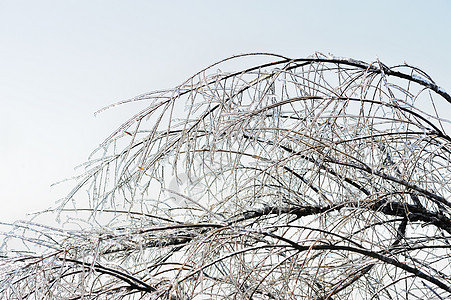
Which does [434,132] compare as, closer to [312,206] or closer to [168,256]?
[312,206]

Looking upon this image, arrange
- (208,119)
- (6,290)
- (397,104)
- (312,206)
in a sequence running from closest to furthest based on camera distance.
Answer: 1. (6,290)
2. (397,104)
3. (208,119)
4. (312,206)

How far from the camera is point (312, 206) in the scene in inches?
102

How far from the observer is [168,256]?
Answer: 270 cm

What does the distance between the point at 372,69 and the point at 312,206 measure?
2.42ft

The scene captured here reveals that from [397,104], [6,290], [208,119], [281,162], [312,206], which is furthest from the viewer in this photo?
[312,206]

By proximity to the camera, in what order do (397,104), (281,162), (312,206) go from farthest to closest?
(312,206)
(281,162)
(397,104)

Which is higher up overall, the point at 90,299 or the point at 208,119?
the point at 208,119

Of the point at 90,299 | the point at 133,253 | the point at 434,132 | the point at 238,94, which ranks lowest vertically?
the point at 90,299

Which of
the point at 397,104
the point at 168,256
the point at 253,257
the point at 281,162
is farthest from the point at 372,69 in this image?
the point at 168,256

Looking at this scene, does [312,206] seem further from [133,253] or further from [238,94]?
[133,253]

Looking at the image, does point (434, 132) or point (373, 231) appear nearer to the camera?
point (434, 132)

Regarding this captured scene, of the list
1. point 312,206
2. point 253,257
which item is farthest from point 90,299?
point 312,206

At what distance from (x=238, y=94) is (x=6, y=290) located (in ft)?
3.58

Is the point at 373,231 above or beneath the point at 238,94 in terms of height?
beneath
